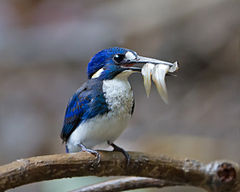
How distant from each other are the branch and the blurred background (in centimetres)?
273

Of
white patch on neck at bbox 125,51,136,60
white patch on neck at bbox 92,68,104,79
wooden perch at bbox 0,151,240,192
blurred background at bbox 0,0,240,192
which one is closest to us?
wooden perch at bbox 0,151,240,192

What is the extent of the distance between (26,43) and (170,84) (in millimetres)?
2293

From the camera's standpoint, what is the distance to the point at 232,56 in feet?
20.7

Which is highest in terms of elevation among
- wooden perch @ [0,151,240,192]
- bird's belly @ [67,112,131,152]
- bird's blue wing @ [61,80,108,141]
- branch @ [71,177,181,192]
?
bird's blue wing @ [61,80,108,141]

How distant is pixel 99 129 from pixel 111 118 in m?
0.10

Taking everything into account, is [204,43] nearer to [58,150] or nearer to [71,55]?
[71,55]

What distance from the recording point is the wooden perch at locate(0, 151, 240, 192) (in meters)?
2.13

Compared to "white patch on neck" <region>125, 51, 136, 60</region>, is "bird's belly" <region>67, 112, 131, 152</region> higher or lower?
lower

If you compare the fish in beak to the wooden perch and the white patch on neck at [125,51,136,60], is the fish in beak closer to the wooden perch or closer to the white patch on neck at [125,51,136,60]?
the white patch on neck at [125,51,136,60]

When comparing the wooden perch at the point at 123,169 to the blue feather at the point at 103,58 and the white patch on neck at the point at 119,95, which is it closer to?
the white patch on neck at the point at 119,95

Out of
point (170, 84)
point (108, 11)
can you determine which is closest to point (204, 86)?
point (170, 84)

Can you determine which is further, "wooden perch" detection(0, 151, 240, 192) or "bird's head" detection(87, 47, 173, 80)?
"bird's head" detection(87, 47, 173, 80)

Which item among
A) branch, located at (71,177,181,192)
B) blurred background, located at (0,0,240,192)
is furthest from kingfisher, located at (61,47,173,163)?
blurred background, located at (0,0,240,192)

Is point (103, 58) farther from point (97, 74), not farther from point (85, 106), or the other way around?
point (85, 106)
